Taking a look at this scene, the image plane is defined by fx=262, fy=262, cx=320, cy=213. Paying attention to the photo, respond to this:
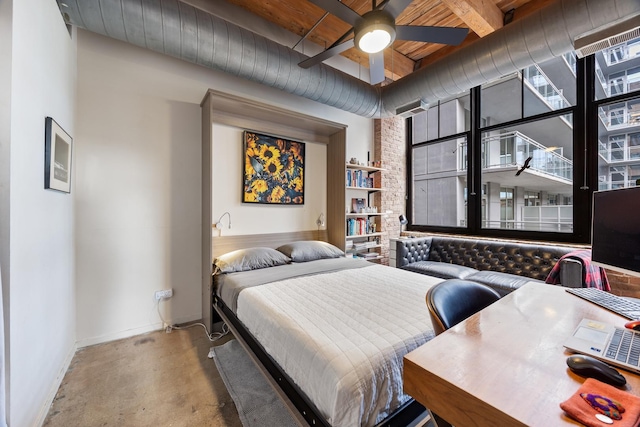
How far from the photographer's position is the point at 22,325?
137 cm

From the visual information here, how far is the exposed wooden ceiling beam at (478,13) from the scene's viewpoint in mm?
2582

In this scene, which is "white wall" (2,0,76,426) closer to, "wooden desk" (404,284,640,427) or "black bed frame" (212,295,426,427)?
"black bed frame" (212,295,426,427)

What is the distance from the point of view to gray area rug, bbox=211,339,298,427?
1602 millimetres

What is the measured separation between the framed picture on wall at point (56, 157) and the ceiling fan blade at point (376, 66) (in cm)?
240

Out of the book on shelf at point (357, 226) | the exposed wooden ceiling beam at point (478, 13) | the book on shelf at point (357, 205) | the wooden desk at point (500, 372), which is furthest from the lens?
the book on shelf at point (357, 205)

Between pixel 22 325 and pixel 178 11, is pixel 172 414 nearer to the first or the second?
pixel 22 325

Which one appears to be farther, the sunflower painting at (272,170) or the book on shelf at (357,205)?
the book on shelf at (357,205)

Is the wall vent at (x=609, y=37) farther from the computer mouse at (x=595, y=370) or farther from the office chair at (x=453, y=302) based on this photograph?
the computer mouse at (x=595, y=370)

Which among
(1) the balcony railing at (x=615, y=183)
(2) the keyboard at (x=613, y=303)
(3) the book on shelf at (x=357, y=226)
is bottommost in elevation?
(2) the keyboard at (x=613, y=303)

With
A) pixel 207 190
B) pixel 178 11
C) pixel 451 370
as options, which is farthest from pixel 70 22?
pixel 451 370

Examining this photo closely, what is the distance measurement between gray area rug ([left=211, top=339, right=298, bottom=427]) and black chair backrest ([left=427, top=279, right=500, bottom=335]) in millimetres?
1137

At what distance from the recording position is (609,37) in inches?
80.5

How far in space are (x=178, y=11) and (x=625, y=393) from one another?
Answer: 325cm

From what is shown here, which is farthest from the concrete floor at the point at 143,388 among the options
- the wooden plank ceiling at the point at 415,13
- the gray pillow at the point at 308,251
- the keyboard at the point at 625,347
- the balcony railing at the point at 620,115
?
the balcony railing at the point at 620,115
